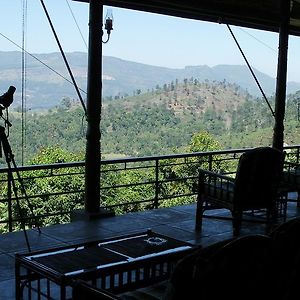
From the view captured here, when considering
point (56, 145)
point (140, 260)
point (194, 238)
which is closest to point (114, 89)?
point (56, 145)

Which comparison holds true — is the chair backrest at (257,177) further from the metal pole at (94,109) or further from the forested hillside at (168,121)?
the forested hillside at (168,121)

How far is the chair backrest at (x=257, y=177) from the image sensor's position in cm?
444

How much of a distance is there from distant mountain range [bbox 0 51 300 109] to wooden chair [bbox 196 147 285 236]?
3.97 m

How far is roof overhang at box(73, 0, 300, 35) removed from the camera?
5.77 metres

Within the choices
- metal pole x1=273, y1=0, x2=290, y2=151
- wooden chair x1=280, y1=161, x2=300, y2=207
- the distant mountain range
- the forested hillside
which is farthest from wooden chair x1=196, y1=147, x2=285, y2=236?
the forested hillside

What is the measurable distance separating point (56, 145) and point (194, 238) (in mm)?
10338

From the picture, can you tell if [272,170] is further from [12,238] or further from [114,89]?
[114,89]

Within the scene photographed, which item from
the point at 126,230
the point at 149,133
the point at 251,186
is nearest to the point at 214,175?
the point at 251,186

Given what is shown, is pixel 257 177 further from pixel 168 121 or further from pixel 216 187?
pixel 168 121

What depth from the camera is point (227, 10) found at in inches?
260

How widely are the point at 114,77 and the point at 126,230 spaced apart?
13.7 metres

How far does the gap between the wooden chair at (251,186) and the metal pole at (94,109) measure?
108 cm

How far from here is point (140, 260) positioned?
9.27ft

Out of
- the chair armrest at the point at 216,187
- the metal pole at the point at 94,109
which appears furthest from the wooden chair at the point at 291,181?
the metal pole at the point at 94,109
